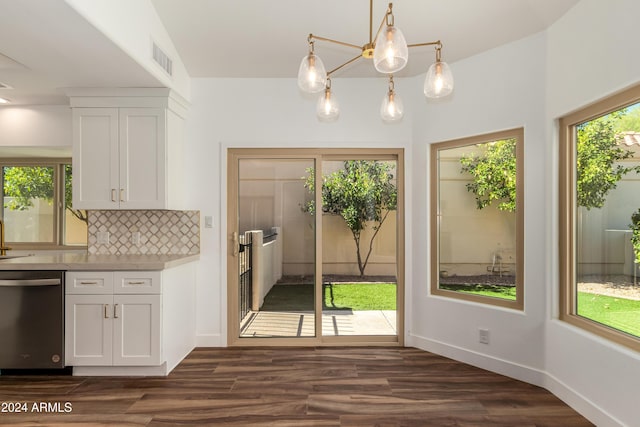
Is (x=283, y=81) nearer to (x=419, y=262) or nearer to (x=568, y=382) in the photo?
(x=419, y=262)

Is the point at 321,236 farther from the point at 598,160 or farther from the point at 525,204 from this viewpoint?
the point at 598,160

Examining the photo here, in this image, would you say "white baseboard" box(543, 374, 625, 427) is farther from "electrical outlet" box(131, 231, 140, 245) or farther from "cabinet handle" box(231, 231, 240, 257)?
"electrical outlet" box(131, 231, 140, 245)

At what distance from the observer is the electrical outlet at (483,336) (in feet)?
11.3

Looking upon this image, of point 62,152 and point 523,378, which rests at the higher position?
point 62,152

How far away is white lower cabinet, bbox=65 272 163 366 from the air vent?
172 centimetres

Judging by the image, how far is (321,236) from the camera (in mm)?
4121

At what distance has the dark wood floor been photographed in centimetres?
258

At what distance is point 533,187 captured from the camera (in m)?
3.19

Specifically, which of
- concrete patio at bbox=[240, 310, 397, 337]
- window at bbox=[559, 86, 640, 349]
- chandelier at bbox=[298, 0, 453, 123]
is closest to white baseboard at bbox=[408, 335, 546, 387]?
concrete patio at bbox=[240, 310, 397, 337]

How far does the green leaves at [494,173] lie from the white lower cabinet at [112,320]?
9.38ft

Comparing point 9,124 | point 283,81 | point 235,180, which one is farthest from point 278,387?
point 9,124

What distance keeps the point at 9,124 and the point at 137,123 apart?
1.58 m

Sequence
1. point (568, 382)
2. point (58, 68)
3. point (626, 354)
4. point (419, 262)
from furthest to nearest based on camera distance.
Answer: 1. point (419, 262)
2. point (58, 68)
3. point (568, 382)
4. point (626, 354)

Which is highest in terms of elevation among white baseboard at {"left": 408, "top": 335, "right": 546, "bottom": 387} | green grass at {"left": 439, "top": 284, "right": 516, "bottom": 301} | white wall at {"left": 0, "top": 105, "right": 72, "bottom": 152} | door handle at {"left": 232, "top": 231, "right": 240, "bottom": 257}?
white wall at {"left": 0, "top": 105, "right": 72, "bottom": 152}
